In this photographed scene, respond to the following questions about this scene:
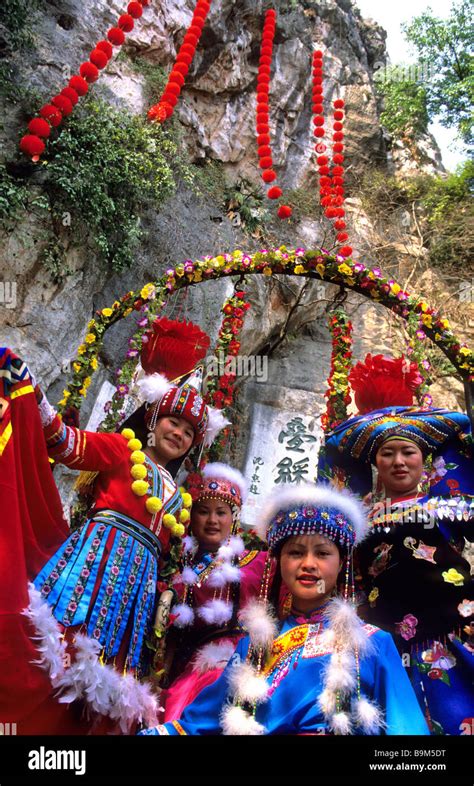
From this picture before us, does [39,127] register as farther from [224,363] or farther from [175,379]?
[175,379]

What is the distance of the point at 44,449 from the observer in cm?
311

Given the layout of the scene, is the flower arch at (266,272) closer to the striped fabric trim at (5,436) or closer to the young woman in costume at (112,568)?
the young woman in costume at (112,568)

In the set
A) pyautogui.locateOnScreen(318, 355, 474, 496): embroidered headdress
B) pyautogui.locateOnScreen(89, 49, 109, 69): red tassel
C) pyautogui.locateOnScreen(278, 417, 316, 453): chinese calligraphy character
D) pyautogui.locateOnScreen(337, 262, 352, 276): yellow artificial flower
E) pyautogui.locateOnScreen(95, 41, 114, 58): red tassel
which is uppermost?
pyautogui.locateOnScreen(95, 41, 114, 58): red tassel

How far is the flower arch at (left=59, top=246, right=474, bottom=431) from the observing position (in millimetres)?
4469

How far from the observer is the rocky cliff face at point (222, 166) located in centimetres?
703

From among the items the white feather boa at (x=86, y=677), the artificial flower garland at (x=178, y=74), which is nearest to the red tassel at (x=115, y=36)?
the artificial flower garland at (x=178, y=74)

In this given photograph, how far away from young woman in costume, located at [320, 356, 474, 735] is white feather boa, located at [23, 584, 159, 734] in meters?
1.48

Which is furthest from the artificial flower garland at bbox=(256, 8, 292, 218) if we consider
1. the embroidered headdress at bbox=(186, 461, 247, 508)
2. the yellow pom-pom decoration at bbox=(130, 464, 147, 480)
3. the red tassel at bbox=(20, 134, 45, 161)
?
the yellow pom-pom decoration at bbox=(130, 464, 147, 480)

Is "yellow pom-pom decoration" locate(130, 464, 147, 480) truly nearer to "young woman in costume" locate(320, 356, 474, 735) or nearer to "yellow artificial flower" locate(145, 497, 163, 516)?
"yellow artificial flower" locate(145, 497, 163, 516)

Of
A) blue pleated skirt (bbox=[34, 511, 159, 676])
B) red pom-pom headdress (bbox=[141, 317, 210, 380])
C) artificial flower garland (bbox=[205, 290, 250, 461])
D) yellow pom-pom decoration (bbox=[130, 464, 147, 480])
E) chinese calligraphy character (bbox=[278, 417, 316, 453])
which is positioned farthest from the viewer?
chinese calligraphy character (bbox=[278, 417, 316, 453])

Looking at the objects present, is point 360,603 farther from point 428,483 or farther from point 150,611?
point 150,611

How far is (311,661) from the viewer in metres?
2.55

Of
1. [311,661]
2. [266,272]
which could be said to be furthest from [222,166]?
[311,661]

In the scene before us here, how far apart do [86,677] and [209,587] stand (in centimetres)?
109
